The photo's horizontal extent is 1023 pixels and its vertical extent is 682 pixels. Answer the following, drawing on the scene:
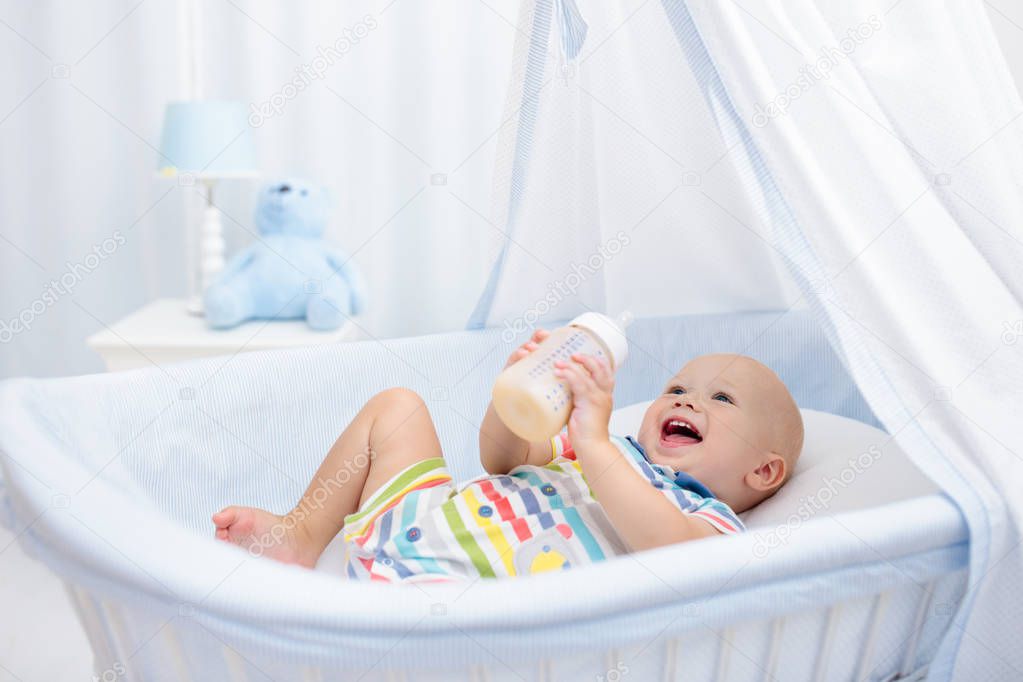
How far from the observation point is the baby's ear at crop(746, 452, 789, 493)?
1.26 metres

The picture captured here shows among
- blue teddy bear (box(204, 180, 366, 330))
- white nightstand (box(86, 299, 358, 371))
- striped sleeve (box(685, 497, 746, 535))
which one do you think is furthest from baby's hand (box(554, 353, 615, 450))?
blue teddy bear (box(204, 180, 366, 330))

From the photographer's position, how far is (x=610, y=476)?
3.36ft

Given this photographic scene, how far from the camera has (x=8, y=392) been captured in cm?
110

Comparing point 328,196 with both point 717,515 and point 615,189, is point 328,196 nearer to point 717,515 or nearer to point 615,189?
point 615,189

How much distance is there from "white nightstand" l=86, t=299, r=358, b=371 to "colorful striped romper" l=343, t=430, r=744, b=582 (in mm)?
740

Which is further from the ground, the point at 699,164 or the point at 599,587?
the point at 699,164

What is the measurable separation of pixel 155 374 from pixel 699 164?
30.0 inches

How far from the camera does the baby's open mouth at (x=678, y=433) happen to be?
49.7 inches

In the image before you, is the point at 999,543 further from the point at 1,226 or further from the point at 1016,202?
the point at 1,226

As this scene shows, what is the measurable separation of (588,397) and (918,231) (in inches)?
14.1

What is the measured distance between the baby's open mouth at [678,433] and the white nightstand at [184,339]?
76 centimetres

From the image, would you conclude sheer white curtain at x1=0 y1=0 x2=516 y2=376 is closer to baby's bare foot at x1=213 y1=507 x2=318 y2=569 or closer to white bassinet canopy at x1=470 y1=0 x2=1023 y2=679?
white bassinet canopy at x1=470 y1=0 x2=1023 y2=679

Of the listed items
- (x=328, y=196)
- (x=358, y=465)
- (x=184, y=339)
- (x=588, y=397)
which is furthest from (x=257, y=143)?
(x=588, y=397)

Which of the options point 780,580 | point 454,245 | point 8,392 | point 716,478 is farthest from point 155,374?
point 454,245
